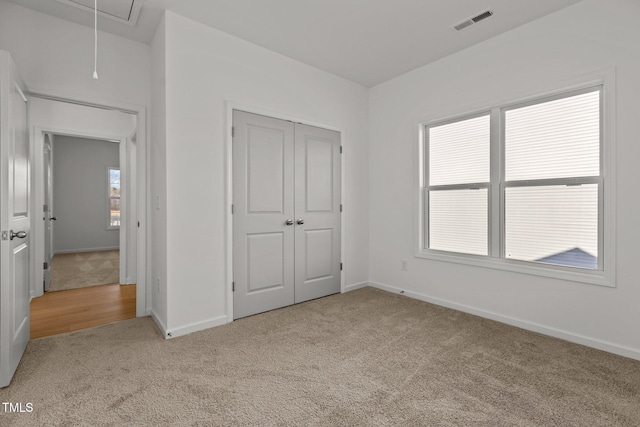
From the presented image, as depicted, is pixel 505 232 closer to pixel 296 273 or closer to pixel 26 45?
pixel 296 273

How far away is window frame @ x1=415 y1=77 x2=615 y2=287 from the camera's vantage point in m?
2.36

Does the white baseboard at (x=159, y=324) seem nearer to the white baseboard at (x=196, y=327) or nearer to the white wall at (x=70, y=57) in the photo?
the white baseboard at (x=196, y=327)

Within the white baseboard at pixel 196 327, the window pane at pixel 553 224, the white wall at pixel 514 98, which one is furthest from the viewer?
the white baseboard at pixel 196 327

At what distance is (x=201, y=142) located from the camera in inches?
111

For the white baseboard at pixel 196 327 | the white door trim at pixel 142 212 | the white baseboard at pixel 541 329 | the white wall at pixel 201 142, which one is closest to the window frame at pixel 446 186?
the white baseboard at pixel 541 329

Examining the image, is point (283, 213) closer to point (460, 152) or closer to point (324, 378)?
point (324, 378)

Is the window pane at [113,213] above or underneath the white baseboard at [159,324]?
above

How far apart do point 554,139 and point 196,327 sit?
11.7 ft

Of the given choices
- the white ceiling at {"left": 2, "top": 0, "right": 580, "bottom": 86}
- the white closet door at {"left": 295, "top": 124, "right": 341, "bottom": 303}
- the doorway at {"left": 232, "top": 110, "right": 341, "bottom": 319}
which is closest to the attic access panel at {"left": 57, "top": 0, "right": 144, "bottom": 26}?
the white ceiling at {"left": 2, "top": 0, "right": 580, "bottom": 86}

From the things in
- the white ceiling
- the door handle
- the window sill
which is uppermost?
the white ceiling

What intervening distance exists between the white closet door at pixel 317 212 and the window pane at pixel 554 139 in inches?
74.3

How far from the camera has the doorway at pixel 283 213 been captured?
3.09 m

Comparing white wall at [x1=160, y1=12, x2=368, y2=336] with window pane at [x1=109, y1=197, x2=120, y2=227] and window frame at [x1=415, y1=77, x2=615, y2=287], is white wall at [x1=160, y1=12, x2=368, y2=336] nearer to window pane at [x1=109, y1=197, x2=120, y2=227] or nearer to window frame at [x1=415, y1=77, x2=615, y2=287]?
window frame at [x1=415, y1=77, x2=615, y2=287]

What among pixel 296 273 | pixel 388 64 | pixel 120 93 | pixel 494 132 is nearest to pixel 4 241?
pixel 120 93
